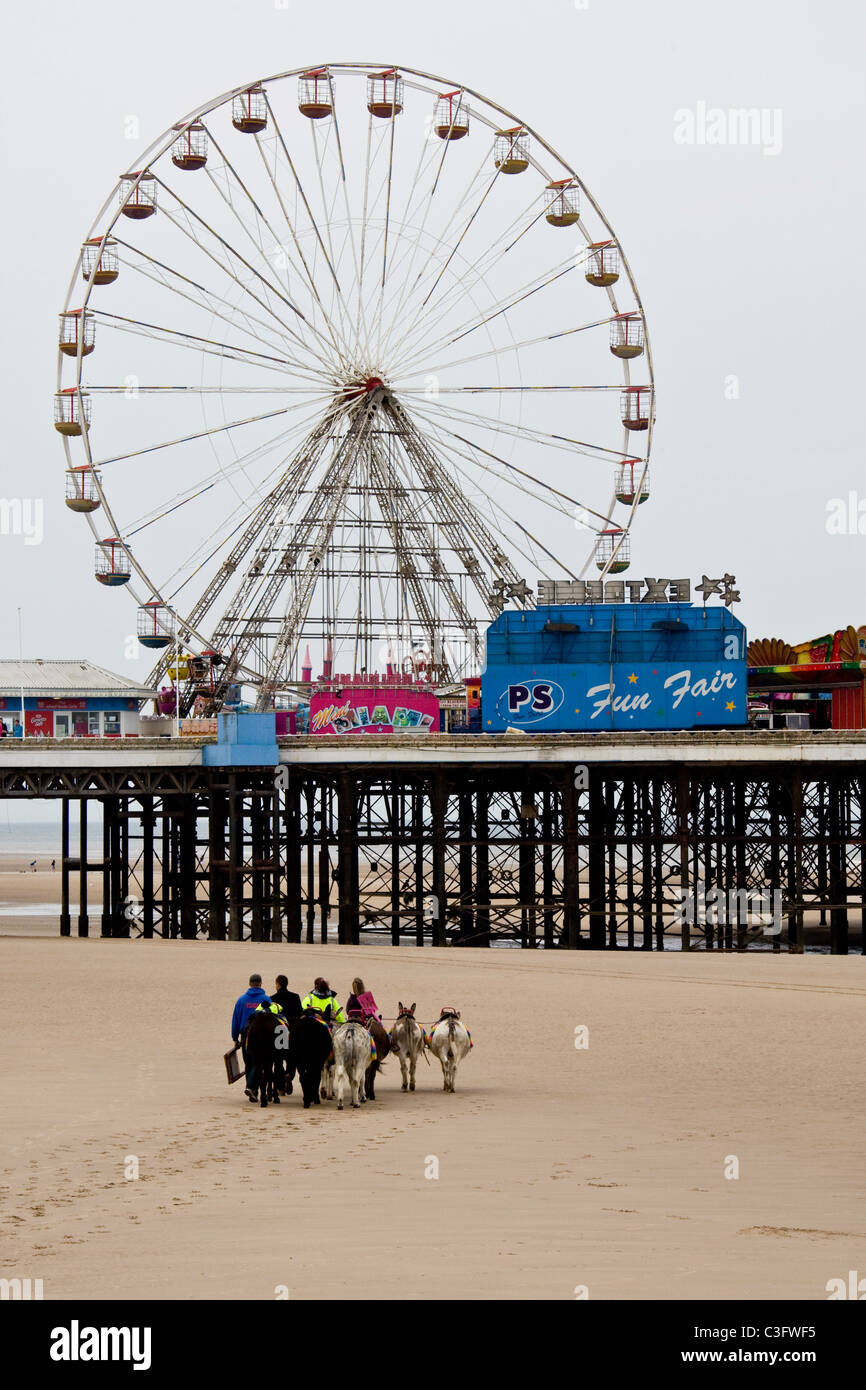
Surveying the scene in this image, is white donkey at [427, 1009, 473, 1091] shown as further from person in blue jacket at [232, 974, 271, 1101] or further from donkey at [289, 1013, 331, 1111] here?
person in blue jacket at [232, 974, 271, 1101]

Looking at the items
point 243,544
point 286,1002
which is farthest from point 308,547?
point 286,1002

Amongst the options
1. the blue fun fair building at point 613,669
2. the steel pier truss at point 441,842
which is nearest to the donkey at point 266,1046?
the steel pier truss at point 441,842

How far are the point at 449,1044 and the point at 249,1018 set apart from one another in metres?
1.95

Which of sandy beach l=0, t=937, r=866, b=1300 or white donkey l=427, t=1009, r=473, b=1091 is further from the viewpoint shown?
white donkey l=427, t=1009, r=473, b=1091

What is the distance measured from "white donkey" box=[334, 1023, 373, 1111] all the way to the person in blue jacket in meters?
0.78

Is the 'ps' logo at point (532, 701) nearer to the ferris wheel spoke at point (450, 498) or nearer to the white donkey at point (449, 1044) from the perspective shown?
the ferris wheel spoke at point (450, 498)

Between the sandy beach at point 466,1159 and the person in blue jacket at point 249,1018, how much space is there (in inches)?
7.7

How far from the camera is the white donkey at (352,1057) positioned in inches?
650

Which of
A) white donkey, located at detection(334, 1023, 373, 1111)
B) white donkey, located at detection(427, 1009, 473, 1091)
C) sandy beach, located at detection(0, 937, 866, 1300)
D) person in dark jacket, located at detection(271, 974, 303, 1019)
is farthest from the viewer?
person in dark jacket, located at detection(271, 974, 303, 1019)

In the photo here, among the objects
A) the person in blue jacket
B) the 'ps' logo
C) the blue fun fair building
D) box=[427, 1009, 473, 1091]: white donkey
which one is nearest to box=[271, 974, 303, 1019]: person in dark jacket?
the person in blue jacket

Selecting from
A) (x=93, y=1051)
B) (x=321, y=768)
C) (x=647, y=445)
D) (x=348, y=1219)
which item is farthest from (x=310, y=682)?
(x=348, y=1219)

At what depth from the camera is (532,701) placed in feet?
145

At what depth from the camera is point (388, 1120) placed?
15844 millimetres

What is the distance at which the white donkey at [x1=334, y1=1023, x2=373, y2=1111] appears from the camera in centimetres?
1652
